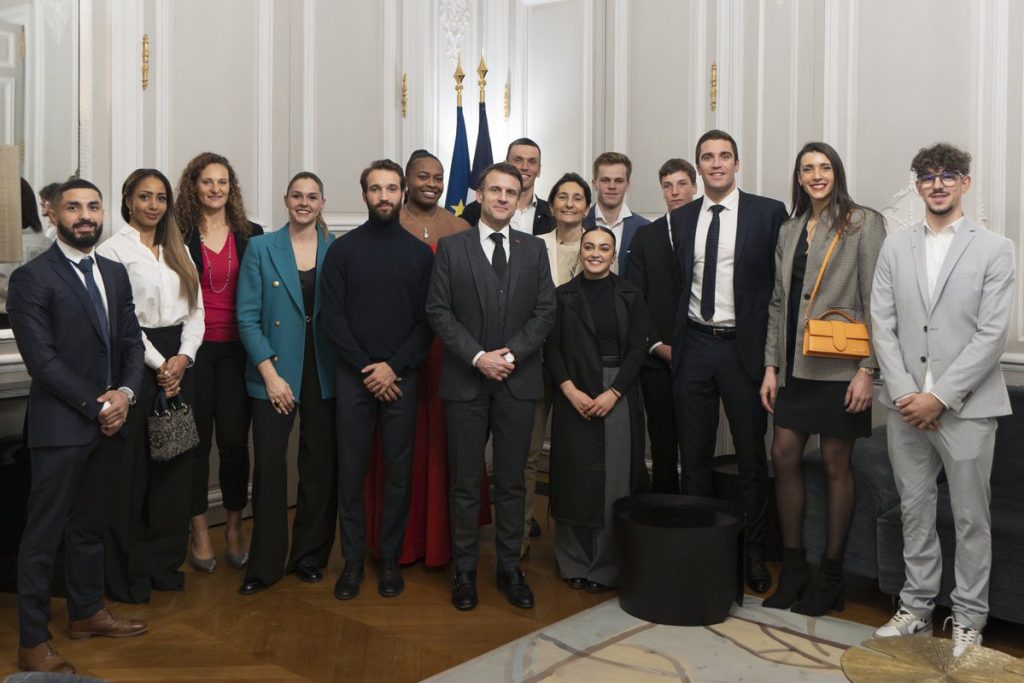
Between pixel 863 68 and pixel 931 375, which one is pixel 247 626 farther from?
pixel 863 68

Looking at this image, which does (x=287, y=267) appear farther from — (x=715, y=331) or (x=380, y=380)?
(x=715, y=331)

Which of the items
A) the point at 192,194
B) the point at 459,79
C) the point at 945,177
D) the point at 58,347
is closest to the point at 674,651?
the point at 945,177

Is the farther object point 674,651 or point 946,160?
point 674,651

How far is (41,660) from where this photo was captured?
288cm

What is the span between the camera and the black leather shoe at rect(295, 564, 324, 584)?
3.85 meters

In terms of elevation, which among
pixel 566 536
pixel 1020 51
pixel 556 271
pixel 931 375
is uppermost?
pixel 1020 51

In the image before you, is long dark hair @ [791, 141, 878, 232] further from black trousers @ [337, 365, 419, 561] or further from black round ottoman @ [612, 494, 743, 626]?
black trousers @ [337, 365, 419, 561]

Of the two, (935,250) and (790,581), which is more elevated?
(935,250)

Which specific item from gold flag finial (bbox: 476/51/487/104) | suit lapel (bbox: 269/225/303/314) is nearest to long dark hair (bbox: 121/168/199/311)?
suit lapel (bbox: 269/225/303/314)

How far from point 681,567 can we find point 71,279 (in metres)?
2.21

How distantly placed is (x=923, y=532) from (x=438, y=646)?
64.3 inches

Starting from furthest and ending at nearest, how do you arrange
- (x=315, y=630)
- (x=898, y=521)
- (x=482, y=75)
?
1. (x=482, y=75)
2. (x=898, y=521)
3. (x=315, y=630)

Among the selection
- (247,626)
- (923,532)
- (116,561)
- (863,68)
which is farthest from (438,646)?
(863,68)

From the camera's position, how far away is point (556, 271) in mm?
4086
